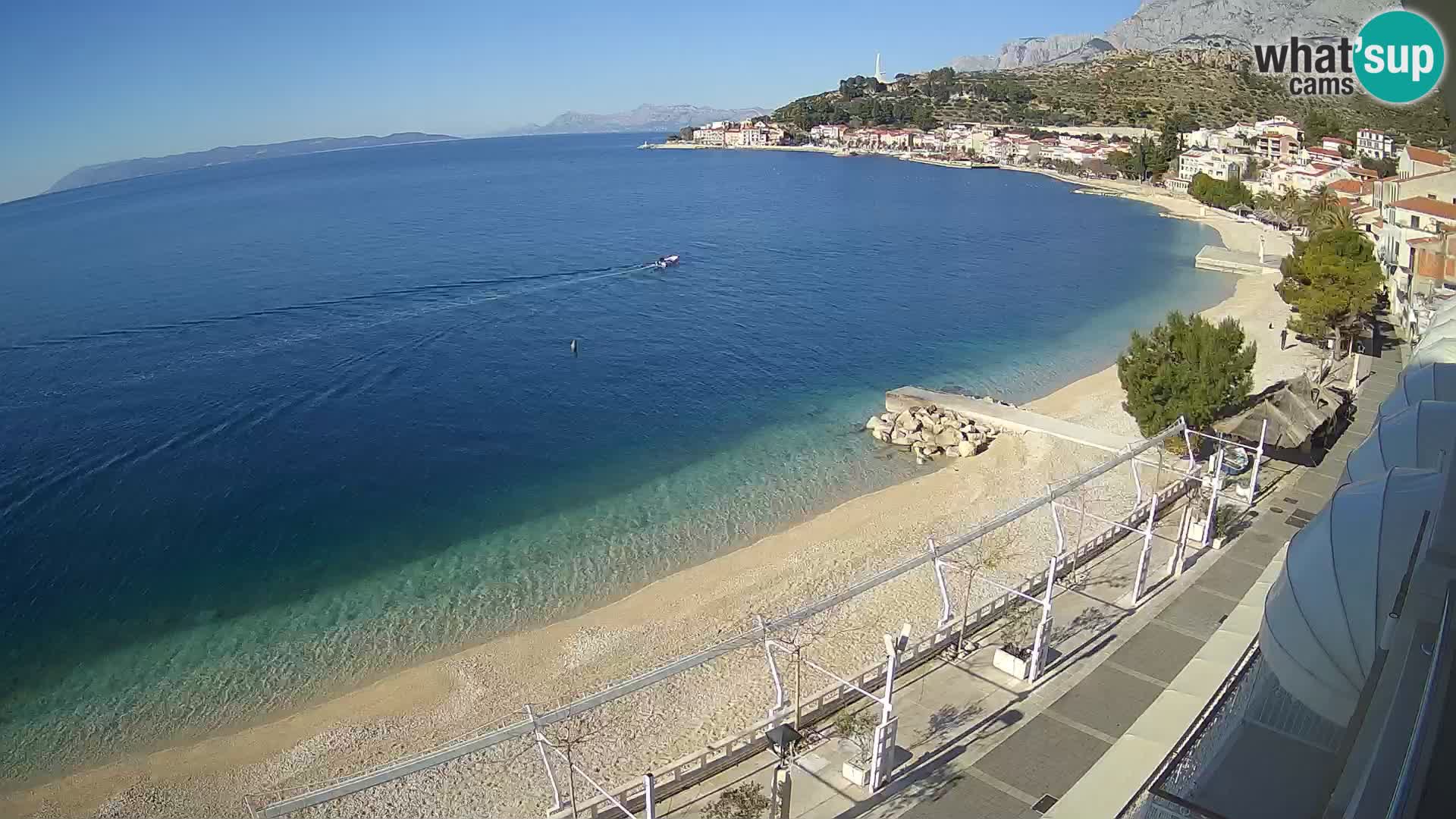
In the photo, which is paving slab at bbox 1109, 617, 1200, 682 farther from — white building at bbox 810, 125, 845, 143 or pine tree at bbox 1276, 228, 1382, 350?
white building at bbox 810, 125, 845, 143

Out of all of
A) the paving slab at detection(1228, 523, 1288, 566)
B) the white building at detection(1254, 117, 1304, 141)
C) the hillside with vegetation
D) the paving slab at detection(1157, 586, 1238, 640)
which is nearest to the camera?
the paving slab at detection(1157, 586, 1238, 640)

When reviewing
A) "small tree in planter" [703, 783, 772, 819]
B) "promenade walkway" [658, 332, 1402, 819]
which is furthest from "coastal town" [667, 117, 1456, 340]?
"small tree in planter" [703, 783, 772, 819]

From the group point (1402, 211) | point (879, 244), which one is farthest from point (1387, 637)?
point (879, 244)

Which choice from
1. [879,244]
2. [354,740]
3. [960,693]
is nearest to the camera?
[960,693]

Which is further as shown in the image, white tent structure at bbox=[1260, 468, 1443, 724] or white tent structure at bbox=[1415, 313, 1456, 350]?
white tent structure at bbox=[1415, 313, 1456, 350]

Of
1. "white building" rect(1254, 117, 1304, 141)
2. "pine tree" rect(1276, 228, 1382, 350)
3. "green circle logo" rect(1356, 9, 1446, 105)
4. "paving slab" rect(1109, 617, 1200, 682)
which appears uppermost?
"green circle logo" rect(1356, 9, 1446, 105)

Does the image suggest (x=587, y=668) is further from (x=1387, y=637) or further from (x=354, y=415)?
(x=354, y=415)
